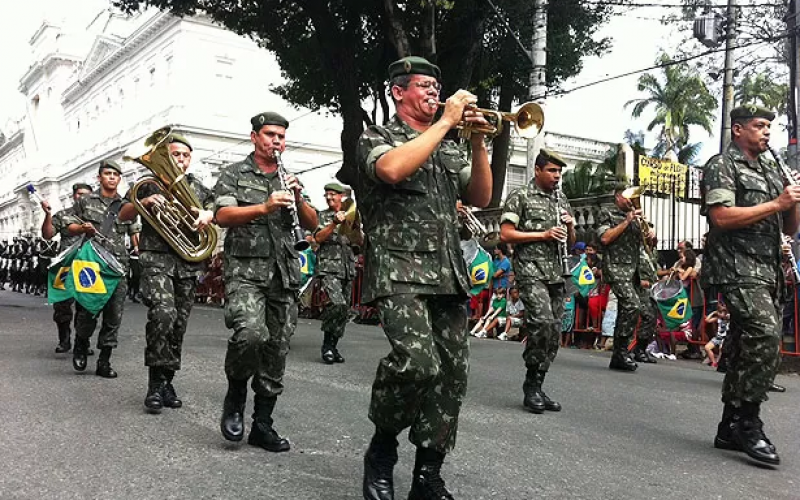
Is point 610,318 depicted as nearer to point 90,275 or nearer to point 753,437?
point 753,437

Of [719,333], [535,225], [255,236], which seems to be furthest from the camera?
[719,333]

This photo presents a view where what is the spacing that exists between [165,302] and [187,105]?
125 ft

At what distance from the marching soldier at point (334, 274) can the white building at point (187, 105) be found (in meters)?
23.6

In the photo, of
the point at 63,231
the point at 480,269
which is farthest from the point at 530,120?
the point at 63,231

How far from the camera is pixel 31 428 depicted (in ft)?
16.3

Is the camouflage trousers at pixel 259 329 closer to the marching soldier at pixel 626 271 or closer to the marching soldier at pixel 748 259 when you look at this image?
the marching soldier at pixel 748 259

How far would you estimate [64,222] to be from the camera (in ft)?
24.7

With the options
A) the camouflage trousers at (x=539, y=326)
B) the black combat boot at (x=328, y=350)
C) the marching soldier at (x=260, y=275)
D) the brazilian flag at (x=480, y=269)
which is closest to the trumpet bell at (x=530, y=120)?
the marching soldier at (x=260, y=275)

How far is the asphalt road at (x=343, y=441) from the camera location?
3.88m

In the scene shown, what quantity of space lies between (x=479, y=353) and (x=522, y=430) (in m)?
4.86

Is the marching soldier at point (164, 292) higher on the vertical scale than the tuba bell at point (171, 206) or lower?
lower

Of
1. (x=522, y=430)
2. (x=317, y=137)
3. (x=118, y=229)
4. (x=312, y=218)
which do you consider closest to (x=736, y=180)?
(x=522, y=430)

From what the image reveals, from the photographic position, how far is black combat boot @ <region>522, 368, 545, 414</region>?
240 inches

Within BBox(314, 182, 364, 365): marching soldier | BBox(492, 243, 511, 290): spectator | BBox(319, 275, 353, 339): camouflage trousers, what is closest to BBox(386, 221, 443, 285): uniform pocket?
BBox(314, 182, 364, 365): marching soldier
